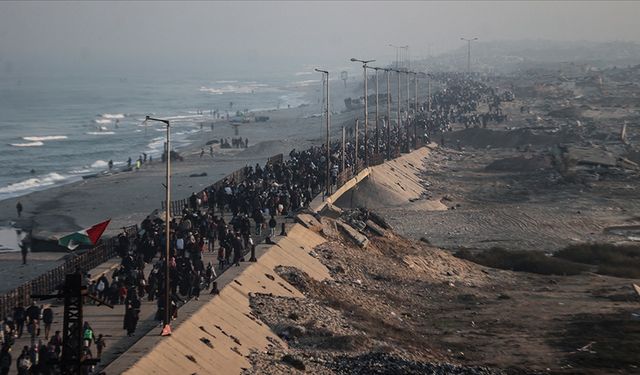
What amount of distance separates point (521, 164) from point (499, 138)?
14607mm

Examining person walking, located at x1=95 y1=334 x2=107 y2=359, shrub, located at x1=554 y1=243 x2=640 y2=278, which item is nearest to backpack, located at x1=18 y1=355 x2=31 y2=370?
person walking, located at x1=95 y1=334 x2=107 y2=359

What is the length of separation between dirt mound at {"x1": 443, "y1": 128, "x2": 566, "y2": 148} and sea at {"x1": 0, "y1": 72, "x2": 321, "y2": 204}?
23546mm

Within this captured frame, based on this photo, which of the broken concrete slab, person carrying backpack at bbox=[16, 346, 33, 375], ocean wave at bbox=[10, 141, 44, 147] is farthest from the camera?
ocean wave at bbox=[10, 141, 44, 147]

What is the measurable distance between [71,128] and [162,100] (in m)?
53.6

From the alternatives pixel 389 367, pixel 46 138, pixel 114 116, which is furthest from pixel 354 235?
pixel 114 116

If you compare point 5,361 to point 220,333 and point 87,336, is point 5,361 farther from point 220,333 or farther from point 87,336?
point 220,333

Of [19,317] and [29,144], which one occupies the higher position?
[19,317]

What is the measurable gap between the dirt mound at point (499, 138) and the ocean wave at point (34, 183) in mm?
28668

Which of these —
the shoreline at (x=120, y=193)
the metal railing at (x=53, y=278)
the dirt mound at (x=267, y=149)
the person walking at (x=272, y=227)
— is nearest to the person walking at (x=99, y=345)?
the metal railing at (x=53, y=278)

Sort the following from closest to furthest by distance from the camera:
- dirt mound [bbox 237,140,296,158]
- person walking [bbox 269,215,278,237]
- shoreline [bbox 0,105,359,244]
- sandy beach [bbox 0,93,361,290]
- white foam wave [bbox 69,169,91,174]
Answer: person walking [bbox 269,215,278,237], sandy beach [bbox 0,93,361,290], shoreline [bbox 0,105,359,244], white foam wave [bbox 69,169,91,174], dirt mound [bbox 237,140,296,158]

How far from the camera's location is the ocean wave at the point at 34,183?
6153cm

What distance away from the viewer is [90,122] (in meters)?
114

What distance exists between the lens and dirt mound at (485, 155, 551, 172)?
63.1 meters

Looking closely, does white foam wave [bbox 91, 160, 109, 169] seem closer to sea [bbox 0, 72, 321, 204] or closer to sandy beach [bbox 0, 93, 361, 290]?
sea [bbox 0, 72, 321, 204]
